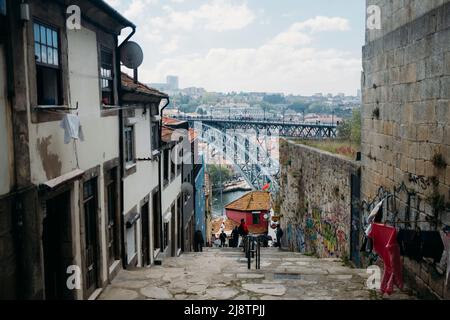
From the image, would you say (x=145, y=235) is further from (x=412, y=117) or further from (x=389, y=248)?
(x=412, y=117)

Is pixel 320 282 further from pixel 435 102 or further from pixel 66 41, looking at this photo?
pixel 66 41

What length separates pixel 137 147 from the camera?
10508 millimetres

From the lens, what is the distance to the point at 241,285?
7.67 metres

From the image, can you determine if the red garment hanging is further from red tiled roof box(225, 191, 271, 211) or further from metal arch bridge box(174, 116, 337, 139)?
metal arch bridge box(174, 116, 337, 139)

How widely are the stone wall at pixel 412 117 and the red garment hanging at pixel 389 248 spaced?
0.37 metres

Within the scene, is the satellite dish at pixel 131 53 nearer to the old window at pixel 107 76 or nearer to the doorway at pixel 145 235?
the old window at pixel 107 76

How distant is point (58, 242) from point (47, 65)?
90.4 inches

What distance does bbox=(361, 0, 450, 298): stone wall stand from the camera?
579 centimetres

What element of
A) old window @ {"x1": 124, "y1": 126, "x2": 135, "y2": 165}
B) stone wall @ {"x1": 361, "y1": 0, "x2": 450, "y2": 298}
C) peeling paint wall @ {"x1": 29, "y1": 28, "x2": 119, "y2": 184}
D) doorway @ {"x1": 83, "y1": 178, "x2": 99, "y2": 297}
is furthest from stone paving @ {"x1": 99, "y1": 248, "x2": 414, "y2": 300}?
old window @ {"x1": 124, "y1": 126, "x2": 135, "y2": 165}

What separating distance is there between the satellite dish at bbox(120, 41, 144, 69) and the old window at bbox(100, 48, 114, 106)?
40cm

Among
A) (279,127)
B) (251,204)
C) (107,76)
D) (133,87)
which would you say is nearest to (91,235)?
(107,76)

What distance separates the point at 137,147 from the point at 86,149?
346 cm

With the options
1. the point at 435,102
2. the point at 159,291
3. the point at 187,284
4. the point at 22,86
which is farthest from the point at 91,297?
the point at 435,102

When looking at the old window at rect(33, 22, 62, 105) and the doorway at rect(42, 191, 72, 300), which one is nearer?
the old window at rect(33, 22, 62, 105)
